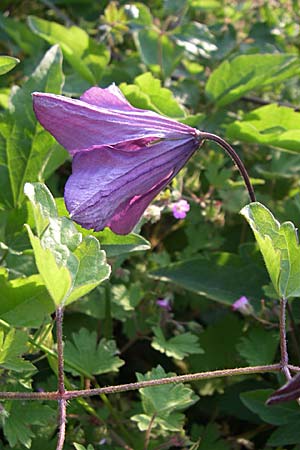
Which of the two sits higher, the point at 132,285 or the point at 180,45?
the point at 180,45

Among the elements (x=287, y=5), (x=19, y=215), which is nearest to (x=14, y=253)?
(x=19, y=215)

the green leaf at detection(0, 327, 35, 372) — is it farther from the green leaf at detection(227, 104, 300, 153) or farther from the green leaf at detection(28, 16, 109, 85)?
the green leaf at detection(28, 16, 109, 85)

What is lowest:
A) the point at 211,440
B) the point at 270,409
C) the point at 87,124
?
the point at 211,440

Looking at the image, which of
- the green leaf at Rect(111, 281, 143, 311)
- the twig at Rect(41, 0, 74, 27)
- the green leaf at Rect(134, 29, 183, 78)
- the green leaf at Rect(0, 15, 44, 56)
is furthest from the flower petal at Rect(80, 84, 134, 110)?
the twig at Rect(41, 0, 74, 27)

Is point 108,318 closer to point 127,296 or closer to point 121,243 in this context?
point 127,296

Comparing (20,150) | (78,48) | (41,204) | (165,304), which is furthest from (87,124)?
(78,48)

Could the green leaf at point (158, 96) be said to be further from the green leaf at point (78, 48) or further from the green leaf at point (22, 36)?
the green leaf at point (22, 36)

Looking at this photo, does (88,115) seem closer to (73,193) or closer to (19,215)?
(73,193)
